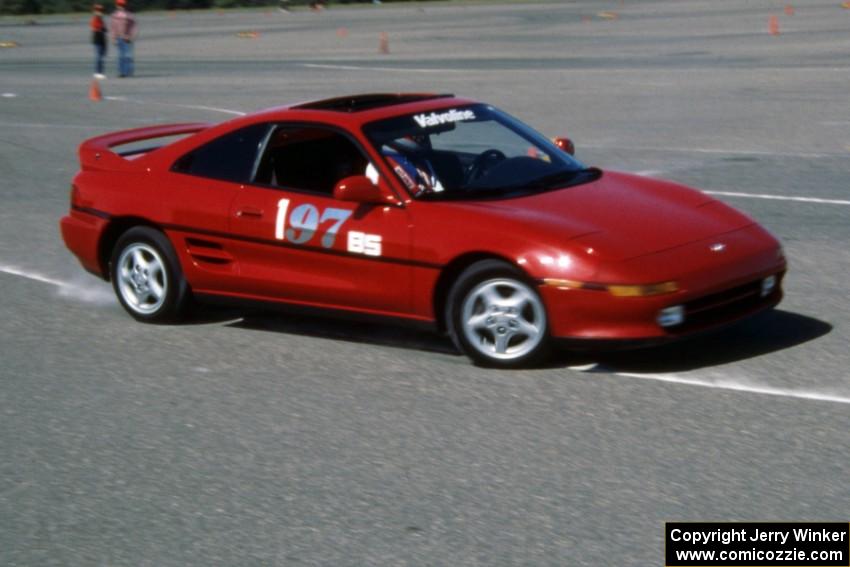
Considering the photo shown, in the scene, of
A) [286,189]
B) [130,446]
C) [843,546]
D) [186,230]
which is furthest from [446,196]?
[843,546]

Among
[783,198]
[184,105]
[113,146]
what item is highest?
[113,146]

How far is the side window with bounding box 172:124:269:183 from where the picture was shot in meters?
8.89

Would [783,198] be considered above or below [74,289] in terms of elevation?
above

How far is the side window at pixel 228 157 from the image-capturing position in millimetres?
8891

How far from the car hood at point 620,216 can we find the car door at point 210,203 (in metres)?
1.62

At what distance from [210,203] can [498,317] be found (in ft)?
6.94

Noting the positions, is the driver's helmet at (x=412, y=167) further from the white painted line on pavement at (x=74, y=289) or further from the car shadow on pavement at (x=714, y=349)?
the white painted line on pavement at (x=74, y=289)

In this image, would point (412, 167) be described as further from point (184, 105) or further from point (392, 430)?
point (184, 105)

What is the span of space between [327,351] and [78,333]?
1.77 metres

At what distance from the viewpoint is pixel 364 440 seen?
6.81m

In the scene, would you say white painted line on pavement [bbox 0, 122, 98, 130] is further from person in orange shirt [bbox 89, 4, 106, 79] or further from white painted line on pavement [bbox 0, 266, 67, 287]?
white painted line on pavement [bbox 0, 266, 67, 287]

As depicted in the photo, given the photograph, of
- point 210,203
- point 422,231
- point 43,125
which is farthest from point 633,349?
point 43,125

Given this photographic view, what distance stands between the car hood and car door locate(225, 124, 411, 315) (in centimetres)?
58

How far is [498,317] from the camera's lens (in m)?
7.80
